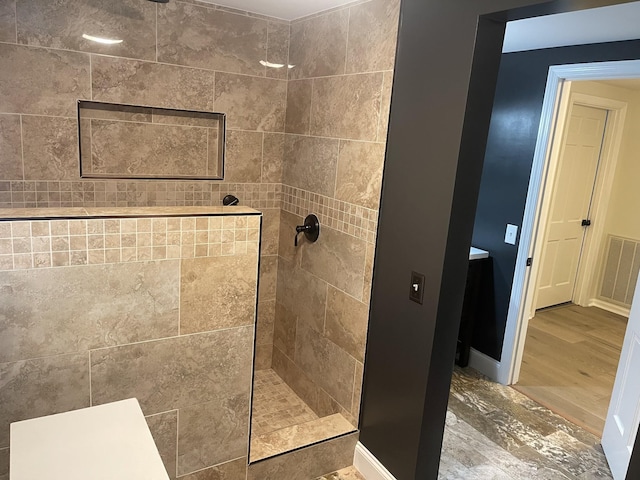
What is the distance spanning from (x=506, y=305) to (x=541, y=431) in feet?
2.76

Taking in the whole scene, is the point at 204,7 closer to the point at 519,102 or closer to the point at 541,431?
the point at 519,102

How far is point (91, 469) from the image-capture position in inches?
44.5

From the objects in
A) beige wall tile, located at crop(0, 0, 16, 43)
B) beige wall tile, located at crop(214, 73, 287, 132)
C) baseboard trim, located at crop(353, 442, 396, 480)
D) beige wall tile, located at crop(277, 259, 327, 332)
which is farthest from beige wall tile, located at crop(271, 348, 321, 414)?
beige wall tile, located at crop(0, 0, 16, 43)

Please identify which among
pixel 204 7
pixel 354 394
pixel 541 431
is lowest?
pixel 541 431

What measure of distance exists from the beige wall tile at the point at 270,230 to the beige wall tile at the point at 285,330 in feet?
1.24

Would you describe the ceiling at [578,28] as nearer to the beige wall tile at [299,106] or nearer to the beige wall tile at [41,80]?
the beige wall tile at [299,106]

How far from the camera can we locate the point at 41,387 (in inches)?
63.9

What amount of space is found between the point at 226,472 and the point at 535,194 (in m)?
2.50

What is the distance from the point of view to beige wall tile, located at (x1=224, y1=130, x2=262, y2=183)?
285 cm

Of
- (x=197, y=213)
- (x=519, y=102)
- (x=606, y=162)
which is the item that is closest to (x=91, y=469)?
(x=197, y=213)

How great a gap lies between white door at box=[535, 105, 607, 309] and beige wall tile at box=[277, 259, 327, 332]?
275 cm

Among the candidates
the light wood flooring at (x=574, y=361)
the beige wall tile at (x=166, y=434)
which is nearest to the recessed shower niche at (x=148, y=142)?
the beige wall tile at (x=166, y=434)

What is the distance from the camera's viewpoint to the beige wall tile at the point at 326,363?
2.49 meters

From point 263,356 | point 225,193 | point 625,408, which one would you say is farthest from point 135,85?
point 625,408
